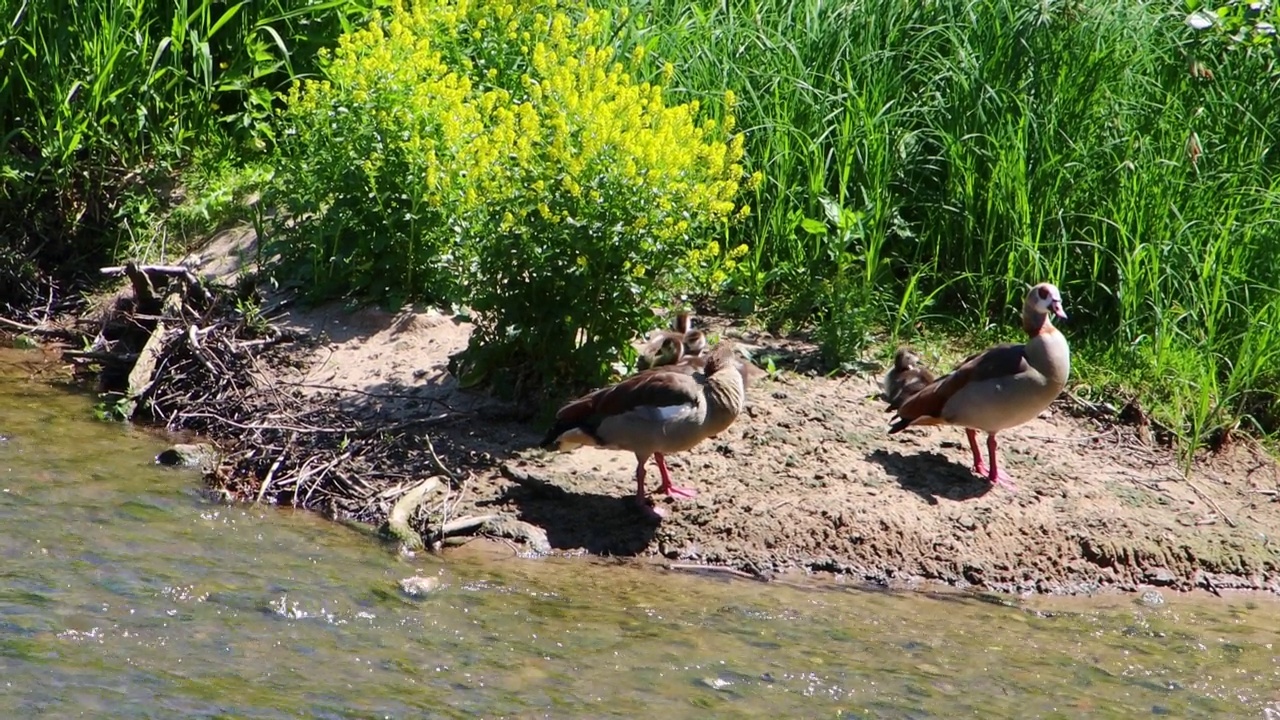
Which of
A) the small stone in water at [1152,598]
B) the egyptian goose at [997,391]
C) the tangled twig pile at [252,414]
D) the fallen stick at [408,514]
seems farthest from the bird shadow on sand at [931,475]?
the fallen stick at [408,514]

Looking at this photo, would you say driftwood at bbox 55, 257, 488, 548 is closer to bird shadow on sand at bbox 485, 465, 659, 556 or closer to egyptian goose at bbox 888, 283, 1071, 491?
bird shadow on sand at bbox 485, 465, 659, 556

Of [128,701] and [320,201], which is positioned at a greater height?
[320,201]

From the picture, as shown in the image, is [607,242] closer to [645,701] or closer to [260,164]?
[645,701]

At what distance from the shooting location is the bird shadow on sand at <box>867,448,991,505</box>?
7.57m

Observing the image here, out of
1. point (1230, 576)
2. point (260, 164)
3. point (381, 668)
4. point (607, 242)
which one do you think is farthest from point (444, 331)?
point (1230, 576)

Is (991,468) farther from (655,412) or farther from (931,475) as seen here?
(655,412)

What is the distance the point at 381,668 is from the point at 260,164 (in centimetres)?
536

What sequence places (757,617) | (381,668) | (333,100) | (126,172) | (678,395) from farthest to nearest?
(126,172), (333,100), (678,395), (757,617), (381,668)

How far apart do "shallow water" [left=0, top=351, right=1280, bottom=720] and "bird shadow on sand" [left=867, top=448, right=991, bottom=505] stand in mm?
755

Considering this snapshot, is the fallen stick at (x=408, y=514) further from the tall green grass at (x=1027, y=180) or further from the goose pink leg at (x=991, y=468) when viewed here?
the goose pink leg at (x=991, y=468)

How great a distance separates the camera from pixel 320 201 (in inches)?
348

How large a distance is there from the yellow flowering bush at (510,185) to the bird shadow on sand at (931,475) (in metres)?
1.25

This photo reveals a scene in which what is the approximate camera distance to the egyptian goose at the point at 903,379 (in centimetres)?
786

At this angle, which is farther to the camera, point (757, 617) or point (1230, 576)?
point (1230, 576)
